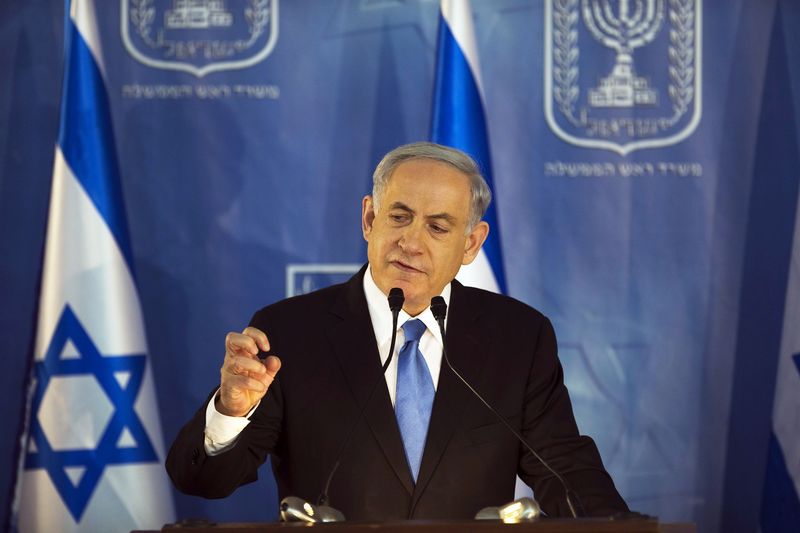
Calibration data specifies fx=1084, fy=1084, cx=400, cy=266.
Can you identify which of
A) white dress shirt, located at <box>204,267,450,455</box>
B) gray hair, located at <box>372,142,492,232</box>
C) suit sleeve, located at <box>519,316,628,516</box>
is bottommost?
suit sleeve, located at <box>519,316,628,516</box>

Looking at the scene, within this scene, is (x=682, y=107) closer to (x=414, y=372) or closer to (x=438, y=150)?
(x=438, y=150)

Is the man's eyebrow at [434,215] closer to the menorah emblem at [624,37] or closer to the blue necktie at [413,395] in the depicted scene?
the blue necktie at [413,395]

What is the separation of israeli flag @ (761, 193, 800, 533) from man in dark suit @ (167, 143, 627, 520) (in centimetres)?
164

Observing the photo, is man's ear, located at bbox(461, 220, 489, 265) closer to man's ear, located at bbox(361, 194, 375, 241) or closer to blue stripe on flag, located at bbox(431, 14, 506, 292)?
man's ear, located at bbox(361, 194, 375, 241)

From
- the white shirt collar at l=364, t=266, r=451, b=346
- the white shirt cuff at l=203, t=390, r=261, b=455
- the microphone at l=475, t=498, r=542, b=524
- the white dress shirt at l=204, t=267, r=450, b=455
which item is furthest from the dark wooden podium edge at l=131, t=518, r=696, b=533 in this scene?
the white shirt collar at l=364, t=266, r=451, b=346

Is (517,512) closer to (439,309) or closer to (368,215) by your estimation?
(439,309)

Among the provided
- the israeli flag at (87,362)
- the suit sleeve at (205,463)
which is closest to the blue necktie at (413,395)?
the suit sleeve at (205,463)

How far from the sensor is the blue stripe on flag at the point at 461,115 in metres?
4.43

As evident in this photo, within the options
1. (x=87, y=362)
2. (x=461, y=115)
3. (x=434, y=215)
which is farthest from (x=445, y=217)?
(x=87, y=362)

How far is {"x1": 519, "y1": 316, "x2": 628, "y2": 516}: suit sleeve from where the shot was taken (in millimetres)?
2811

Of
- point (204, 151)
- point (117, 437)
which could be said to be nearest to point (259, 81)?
point (204, 151)

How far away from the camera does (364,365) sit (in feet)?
9.84

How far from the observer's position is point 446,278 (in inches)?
122

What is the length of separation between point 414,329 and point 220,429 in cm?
65
